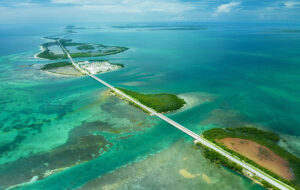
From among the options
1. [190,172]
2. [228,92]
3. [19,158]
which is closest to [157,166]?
[190,172]

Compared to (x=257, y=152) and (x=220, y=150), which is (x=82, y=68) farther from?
(x=257, y=152)

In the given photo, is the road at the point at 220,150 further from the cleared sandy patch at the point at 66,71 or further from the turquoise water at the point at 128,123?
the cleared sandy patch at the point at 66,71

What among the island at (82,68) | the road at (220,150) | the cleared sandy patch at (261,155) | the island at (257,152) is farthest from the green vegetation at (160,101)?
the island at (82,68)

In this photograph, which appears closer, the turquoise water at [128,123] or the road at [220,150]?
the road at [220,150]

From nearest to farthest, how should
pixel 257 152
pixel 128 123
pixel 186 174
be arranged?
pixel 186 174 < pixel 257 152 < pixel 128 123

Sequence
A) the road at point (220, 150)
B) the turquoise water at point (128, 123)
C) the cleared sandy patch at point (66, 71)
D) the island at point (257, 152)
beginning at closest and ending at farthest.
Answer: the road at point (220, 150) < the island at point (257, 152) < the turquoise water at point (128, 123) < the cleared sandy patch at point (66, 71)

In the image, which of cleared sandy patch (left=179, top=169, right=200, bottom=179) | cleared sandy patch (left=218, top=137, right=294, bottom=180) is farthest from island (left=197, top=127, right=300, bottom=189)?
cleared sandy patch (left=179, top=169, right=200, bottom=179)

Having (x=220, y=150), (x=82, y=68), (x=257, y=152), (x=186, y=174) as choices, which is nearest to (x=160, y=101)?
(x=220, y=150)
